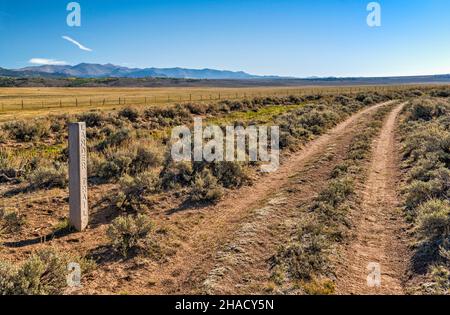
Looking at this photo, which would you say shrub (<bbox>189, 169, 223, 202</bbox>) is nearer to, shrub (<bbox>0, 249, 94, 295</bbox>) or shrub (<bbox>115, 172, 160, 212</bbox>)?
shrub (<bbox>115, 172, 160, 212</bbox>)

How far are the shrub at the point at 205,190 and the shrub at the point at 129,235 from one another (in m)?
2.68

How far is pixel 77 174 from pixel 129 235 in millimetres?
1747

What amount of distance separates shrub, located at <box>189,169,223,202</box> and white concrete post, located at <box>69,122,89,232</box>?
3.11 m

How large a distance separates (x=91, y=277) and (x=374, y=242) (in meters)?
5.36

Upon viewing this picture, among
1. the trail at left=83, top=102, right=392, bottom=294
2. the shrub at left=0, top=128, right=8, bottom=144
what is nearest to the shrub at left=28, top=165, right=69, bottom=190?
the trail at left=83, top=102, right=392, bottom=294

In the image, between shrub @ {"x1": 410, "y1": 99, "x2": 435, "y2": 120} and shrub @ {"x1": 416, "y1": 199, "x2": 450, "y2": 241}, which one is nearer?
shrub @ {"x1": 416, "y1": 199, "x2": 450, "y2": 241}

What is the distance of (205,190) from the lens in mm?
10391

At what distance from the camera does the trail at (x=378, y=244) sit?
5.70 m

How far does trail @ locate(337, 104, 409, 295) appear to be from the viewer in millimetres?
5695

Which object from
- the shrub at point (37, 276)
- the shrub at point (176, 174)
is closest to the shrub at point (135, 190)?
the shrub at point (176, 174)

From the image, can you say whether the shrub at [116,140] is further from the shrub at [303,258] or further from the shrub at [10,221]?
the shrub at [303,258]
